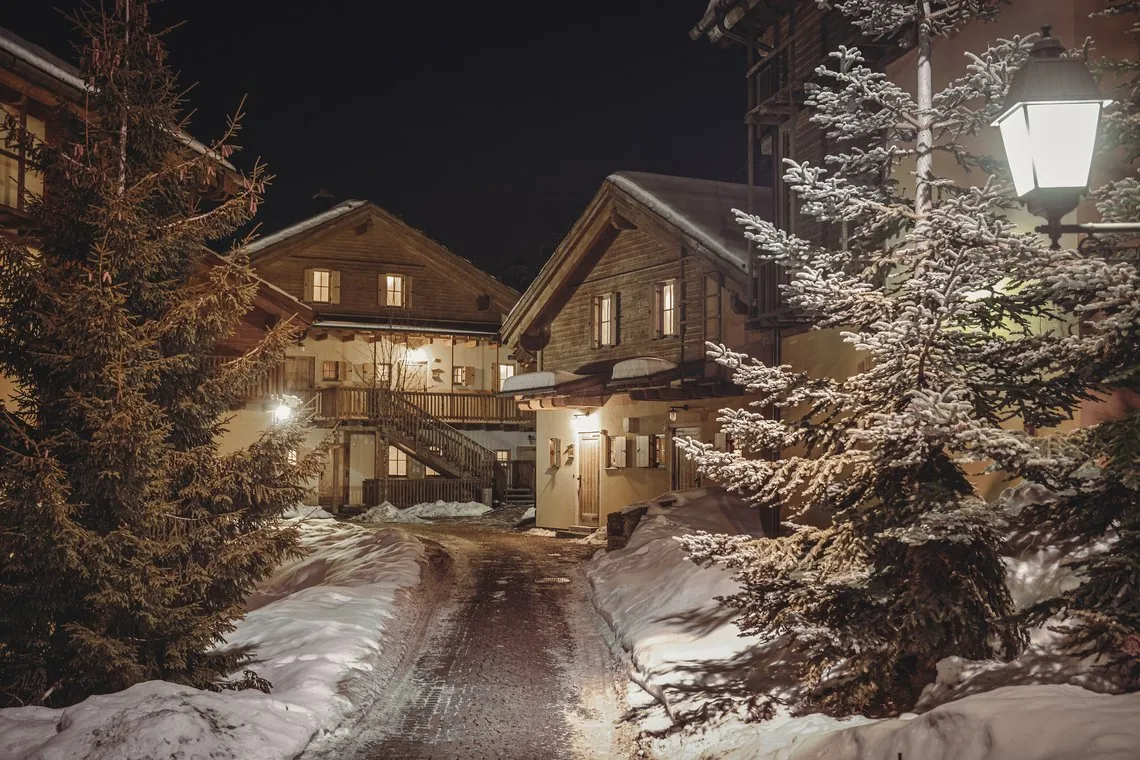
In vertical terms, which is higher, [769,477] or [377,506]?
[769,477]

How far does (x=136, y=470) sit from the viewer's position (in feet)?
27.5

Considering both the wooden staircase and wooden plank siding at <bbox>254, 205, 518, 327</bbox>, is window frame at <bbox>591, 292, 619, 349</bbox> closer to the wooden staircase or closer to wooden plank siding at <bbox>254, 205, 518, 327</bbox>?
the wooden staircase

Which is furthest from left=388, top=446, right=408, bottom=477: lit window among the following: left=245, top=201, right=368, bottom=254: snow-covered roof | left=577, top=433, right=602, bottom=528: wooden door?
left=577, top=433, right=602, bottom=528: wooden door

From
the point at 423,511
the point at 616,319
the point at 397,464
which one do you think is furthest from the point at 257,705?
the point at 397,464

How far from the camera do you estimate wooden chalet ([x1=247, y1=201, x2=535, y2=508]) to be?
3481 cm

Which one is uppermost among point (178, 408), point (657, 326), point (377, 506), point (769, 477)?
point (657, 326)

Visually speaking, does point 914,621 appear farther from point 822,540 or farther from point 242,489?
point 242,489

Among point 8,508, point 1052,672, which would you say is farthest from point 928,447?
point 8,508

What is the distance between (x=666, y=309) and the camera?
23.1 m

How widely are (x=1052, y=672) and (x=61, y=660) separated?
8.28m

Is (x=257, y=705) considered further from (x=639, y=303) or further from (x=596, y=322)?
(x=596, y=322)

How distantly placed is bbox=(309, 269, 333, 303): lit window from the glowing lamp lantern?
118 feet

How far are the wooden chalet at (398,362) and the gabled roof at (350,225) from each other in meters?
0.05

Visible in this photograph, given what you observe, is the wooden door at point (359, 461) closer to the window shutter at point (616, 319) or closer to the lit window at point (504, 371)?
the lit window at point (504, 371)
